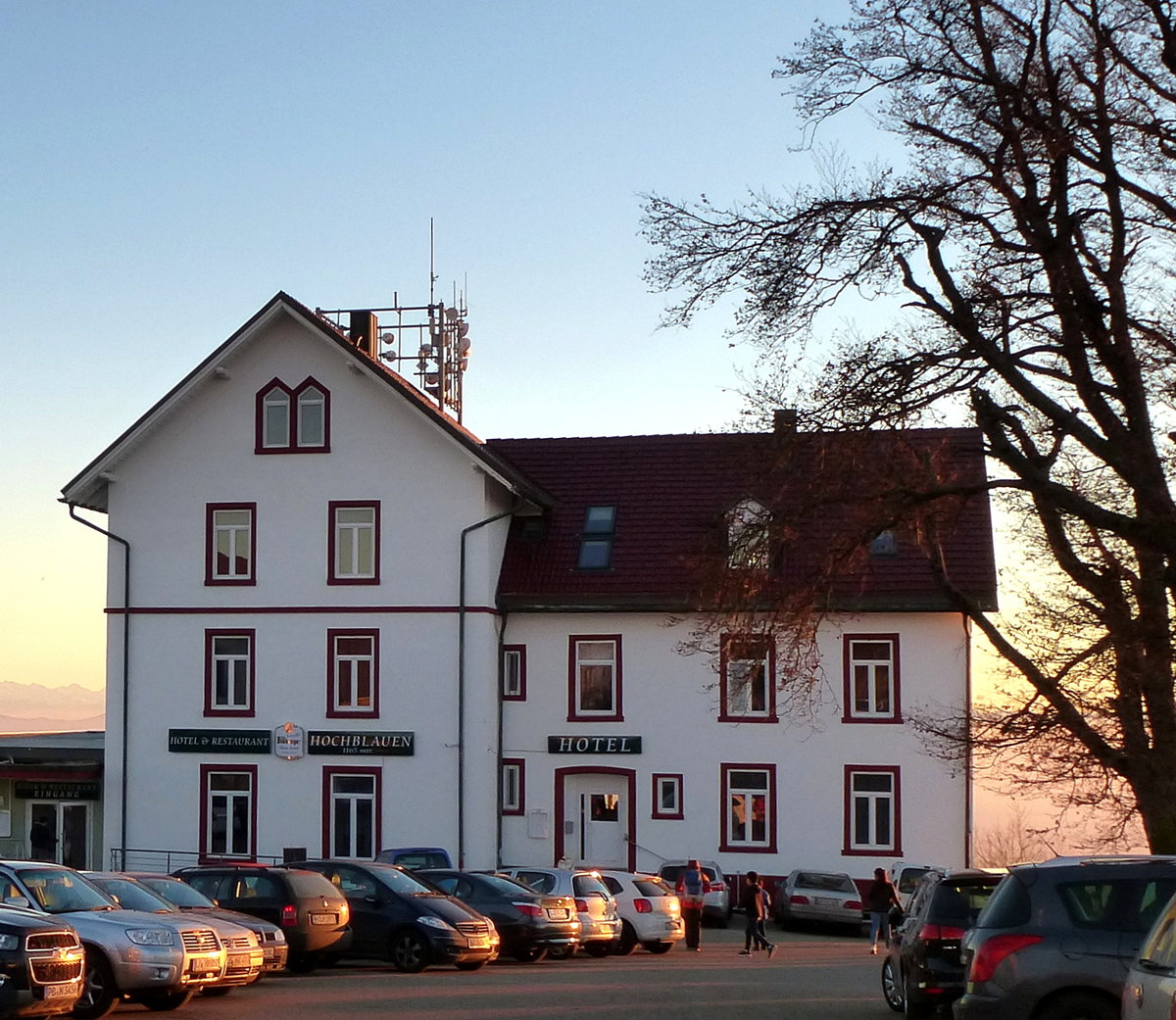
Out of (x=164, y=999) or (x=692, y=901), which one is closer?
(x=164, y=999)

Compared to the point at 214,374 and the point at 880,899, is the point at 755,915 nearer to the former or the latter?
the point at 880,899

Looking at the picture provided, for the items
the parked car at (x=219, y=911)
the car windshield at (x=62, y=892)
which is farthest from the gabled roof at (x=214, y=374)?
the car windshield at (x=62, y=892)

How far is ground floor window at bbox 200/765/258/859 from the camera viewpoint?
3878cm

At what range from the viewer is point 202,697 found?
3931 centimetres

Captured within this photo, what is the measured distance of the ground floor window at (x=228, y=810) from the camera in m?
38.8

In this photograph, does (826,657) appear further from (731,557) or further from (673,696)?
(731,557)

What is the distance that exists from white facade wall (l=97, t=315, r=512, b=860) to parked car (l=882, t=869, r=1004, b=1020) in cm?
2159

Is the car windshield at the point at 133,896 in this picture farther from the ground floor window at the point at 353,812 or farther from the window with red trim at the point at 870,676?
the window with red trim at the point at 870,676

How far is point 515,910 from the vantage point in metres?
26.2

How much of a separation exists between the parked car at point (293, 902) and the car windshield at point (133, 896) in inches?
118

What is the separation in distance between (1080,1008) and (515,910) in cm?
1433

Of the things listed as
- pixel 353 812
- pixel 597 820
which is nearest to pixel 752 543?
pixel 597 820

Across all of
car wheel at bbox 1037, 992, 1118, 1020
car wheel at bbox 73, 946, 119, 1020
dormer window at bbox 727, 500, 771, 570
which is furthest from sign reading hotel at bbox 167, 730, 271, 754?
car wheel at bbox 1037, 992, 1118, 1020

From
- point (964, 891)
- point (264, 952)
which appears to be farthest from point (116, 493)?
point (964, 891)
